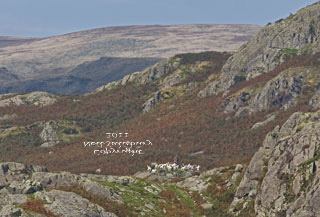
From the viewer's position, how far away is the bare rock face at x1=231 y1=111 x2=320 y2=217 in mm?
57750

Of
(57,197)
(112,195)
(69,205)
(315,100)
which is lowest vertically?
(315,100)

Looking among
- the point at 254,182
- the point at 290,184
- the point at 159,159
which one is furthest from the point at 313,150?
the point at 159,159

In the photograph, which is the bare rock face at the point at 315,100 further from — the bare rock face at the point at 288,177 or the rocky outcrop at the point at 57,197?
the rocky outcrop at the point at 57,197

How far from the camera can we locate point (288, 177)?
62.2 metres

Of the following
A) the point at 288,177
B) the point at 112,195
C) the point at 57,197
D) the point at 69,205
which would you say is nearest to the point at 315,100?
the point at 288,177

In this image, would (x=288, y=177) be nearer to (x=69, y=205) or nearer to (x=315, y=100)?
(x=69, y=205)

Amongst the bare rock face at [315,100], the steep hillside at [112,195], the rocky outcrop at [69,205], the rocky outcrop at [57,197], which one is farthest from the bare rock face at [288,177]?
the bare rock face at [315,100]

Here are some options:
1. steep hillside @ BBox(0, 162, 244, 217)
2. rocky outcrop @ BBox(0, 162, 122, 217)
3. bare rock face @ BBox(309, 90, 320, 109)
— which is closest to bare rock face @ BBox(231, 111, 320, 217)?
steep hillside @ BBox(0, 162, 244, 217)

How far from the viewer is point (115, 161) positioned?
606 feet

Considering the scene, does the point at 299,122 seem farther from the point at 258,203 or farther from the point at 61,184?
the point at 61,184

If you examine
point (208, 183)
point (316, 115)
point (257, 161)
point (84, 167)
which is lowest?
point (84, 167)

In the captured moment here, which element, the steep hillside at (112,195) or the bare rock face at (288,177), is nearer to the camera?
the steep hillside at (112,195)

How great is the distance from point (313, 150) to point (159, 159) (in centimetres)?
11163

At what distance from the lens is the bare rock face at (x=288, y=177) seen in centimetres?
5775
